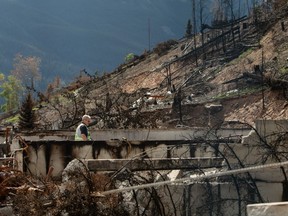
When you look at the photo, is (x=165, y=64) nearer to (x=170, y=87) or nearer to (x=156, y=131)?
(x=170, y=87)

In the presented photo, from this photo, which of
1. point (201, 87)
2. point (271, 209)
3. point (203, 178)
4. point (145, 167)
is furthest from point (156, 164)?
point (201, 87)

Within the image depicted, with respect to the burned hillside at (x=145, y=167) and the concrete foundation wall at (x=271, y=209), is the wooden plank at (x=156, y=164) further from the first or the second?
the concrete foundation wall at (x=271, y=209)

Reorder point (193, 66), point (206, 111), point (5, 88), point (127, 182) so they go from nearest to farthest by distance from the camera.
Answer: point (127, 182) → point (206, 111) → point (193, 66) → point (5, 88)

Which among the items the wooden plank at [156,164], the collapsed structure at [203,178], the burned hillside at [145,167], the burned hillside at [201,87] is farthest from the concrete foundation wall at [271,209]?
the burned hillside at [201,87]

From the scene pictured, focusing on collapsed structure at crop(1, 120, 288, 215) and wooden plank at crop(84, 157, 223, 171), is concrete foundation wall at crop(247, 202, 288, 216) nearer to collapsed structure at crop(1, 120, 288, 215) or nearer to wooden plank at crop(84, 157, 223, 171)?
collapsed structure at crop(1, 120, 288, 215)

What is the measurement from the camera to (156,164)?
8469mm

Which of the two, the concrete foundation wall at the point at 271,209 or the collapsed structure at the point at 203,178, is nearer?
the concrete foundation wall at the point at 271,209

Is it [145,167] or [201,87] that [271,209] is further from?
[201,87]

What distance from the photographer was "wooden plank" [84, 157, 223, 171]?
26.5 ft

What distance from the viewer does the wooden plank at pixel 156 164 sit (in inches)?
318

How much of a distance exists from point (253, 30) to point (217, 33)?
522cm

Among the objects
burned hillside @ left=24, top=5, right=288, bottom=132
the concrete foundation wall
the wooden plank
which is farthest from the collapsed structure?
burned hillside @ left=24, top=5, right=288, bottom=132

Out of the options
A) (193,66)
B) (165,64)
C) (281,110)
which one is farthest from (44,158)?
(165,64)

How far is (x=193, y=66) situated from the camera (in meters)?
43.6
